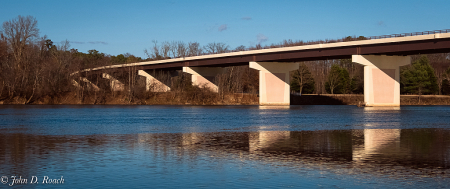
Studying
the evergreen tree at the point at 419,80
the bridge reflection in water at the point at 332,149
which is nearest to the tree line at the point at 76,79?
the evergreen tree at the point at 419,80

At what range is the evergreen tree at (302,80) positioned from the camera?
12236 centimetres

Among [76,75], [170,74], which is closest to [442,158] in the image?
[76,75]

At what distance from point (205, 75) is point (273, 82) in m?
22.6

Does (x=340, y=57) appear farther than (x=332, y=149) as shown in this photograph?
Yes

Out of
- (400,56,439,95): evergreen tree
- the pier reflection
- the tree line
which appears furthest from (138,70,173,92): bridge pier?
the pier reflection

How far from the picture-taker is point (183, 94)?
108 m

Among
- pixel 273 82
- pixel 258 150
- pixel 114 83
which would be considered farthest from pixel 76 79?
pixel 258 150

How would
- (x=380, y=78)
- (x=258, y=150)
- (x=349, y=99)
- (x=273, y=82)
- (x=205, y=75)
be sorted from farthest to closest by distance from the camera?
(x=349, y=99) → (x=205, y=75) → (x=273, y=82) → (x=380, y=78) → (x=258, y=150)

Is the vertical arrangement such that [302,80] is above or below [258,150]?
above

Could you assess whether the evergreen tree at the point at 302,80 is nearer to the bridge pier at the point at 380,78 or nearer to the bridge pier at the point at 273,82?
the bridge pier at the point at 273,82

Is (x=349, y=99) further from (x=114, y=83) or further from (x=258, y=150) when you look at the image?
(x=258, y=150)

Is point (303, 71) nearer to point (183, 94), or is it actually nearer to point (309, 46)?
point (183, 94)

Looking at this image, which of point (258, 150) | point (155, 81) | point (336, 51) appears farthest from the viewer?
point (155, 81)

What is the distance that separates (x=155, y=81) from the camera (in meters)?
127
